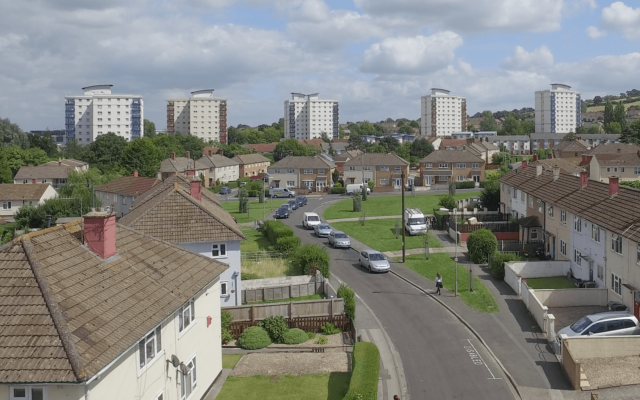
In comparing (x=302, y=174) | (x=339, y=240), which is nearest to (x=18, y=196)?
(x=302, y=174)

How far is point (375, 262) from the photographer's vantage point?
4019cm

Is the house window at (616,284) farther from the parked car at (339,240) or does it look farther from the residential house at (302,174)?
the residential house at (302,174)

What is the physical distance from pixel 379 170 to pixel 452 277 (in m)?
59.1

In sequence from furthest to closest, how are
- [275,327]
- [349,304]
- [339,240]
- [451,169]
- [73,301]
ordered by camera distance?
[451,169]
[339,240]
[349,304]
[275,327]
[73,301]

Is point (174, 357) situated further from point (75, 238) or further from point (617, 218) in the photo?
point (617, 218)

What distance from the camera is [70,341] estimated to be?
13.2m

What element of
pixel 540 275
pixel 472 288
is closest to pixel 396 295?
pixel 472 288

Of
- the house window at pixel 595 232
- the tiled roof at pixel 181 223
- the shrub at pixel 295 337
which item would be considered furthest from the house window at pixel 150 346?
the house window at pixel 595 232

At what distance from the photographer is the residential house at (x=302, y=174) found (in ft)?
321

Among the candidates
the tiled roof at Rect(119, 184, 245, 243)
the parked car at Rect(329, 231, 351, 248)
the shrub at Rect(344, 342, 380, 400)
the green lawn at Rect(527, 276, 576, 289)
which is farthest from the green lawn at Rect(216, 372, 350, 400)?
the parked car at Rect(329, 231, 351, 248)

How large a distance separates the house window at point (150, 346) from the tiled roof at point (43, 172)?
9019 centimetres

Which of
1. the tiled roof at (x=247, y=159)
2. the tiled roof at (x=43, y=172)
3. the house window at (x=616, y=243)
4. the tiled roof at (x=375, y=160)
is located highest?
the tiled roof at (x=247, y=159)

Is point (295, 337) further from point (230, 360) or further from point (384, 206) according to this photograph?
point (384, 206)

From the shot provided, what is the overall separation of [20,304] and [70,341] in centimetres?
194
